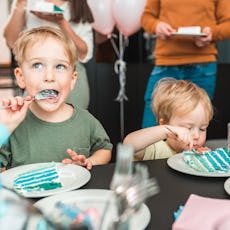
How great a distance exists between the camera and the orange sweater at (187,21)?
1.90 m

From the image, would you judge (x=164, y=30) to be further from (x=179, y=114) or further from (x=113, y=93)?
(x=113, y=93)

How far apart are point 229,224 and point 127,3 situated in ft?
7.50

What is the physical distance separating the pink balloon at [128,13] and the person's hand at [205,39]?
85 centimetres

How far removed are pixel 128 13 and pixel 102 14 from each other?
0.19 m

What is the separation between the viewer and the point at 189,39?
76.6 inches

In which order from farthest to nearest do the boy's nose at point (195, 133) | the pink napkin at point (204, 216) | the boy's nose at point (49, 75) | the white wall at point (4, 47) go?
the white wall at point (4, 47)
the boy's nose at point (195, 133)
the boy's nose at point (49, 75)
the pink napkin at point (204, 216)

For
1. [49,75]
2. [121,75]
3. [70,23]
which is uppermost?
[70,23]

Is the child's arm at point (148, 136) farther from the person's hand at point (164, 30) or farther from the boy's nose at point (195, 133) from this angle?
the person's hand at point (164, 30)

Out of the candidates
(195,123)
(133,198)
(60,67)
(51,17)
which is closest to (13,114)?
(60,67)

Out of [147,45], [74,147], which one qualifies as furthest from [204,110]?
[147,45]

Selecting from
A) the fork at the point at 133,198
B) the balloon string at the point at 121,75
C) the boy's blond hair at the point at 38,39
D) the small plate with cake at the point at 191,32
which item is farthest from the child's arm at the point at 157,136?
the balloon string at the point at 121,75

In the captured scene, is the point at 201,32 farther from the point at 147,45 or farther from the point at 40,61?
the point at 147,45

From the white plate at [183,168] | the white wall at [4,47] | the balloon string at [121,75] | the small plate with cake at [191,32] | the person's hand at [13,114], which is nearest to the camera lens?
the white plate at [183,168]

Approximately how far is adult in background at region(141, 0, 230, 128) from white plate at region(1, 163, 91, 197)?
1159 mm
